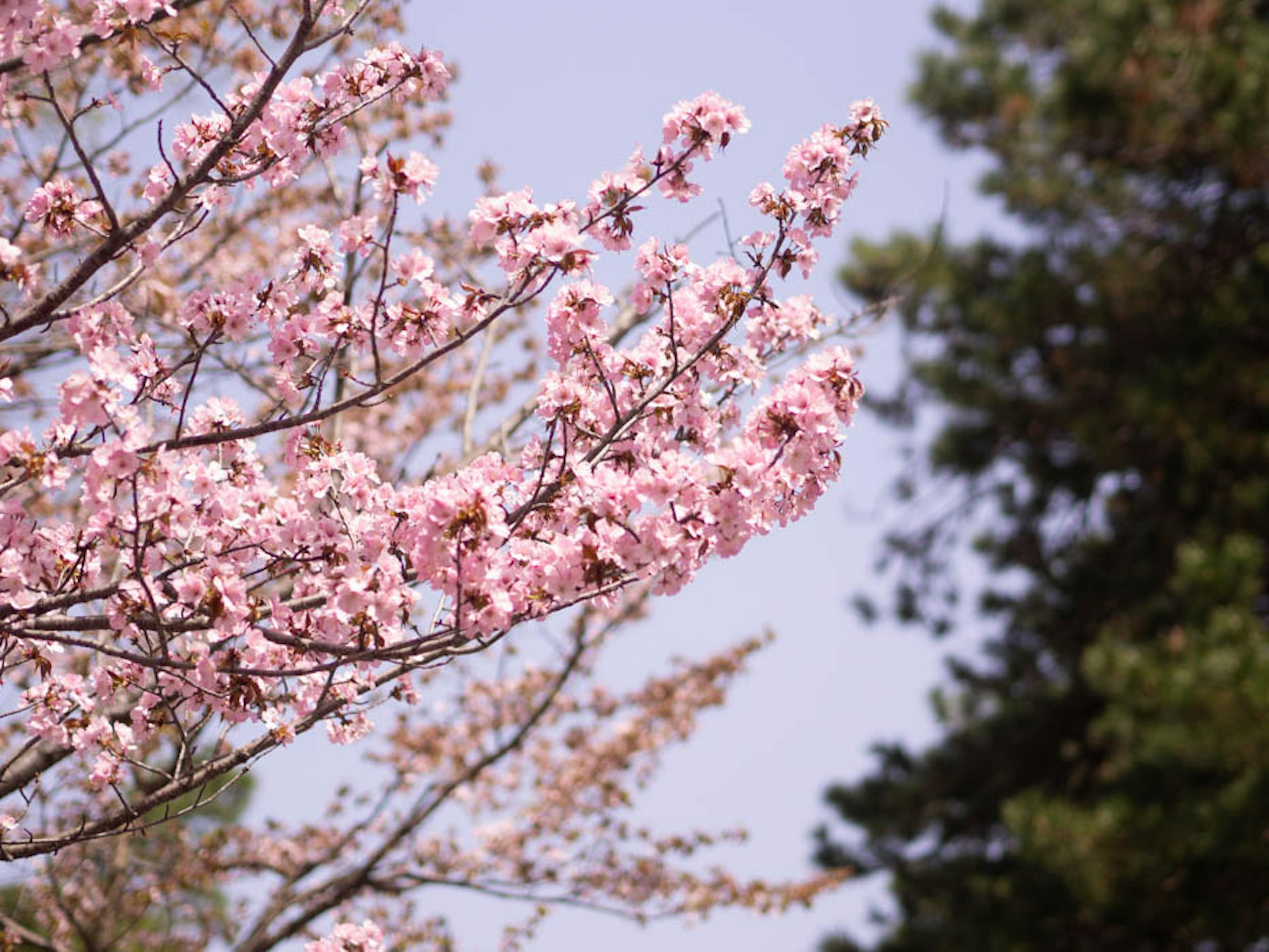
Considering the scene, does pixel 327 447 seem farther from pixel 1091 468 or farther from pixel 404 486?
pixel 1091 468

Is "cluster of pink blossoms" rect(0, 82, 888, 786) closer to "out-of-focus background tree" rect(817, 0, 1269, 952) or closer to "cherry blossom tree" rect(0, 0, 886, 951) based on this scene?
"cherry blossom tree" rect(0, 0, 886, 951)

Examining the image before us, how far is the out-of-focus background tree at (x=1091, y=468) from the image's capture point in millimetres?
7125

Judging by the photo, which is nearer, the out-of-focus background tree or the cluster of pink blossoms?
the cluster of pink blossoms

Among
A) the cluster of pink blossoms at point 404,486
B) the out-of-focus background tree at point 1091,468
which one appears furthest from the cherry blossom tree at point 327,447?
the out-of-focus background tree at point 1091,468

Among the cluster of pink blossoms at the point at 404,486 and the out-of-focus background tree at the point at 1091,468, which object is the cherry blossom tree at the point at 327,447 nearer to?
the cluster of pink blossoms at the point at 404,486

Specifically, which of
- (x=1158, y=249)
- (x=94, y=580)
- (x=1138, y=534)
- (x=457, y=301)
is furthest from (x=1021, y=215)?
Result: (x=94, y=580)

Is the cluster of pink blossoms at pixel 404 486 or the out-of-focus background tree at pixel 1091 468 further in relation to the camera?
the out-of-focus background tree at pixel 1091 468

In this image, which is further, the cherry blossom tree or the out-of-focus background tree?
the out-of-focus background tree

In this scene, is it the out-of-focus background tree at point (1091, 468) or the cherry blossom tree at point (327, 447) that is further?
the out-of-focus background tree at point (1091, 468)

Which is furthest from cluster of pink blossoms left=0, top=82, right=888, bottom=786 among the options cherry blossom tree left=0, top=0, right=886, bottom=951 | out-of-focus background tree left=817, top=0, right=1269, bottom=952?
out-of-focus background tree left=817, top=0, right=1269, bottom=952

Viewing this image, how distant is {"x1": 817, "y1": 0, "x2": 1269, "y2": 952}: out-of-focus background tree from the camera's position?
7.12 metres

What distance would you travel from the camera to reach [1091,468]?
9.84 meters

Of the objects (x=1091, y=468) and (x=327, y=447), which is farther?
(x=1091, y=468)

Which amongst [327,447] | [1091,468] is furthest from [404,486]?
[1091,468]
